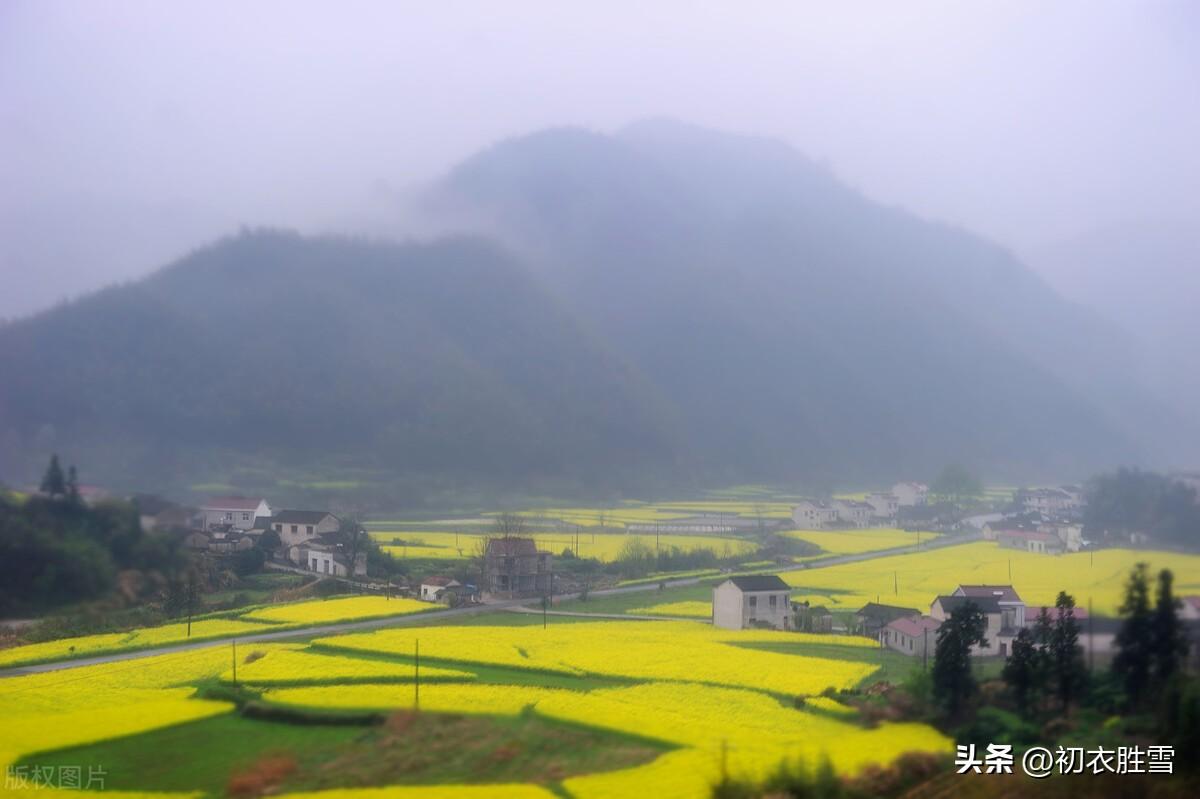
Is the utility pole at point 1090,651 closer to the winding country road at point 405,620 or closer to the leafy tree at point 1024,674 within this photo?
the leafy tree at point 1024,674

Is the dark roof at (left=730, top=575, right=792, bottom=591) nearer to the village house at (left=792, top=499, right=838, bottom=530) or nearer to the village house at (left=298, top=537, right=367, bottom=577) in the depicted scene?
the village house at (left=298, top=537, right=367, bottom=577)

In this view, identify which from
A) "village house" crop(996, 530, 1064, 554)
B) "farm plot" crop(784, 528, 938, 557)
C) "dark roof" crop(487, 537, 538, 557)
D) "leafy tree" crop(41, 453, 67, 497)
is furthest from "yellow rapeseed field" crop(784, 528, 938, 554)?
"leafy tree" crop(41, 453, 67, 497)

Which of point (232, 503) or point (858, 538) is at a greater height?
point (232, 503)

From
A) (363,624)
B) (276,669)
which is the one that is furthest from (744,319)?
(276,669)

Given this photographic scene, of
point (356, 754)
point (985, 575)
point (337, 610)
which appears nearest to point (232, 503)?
point (337, 610)

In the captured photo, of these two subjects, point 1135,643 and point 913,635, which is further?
point 913,635

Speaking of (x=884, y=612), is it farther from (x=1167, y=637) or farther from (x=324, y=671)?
(x=324, y=671)
